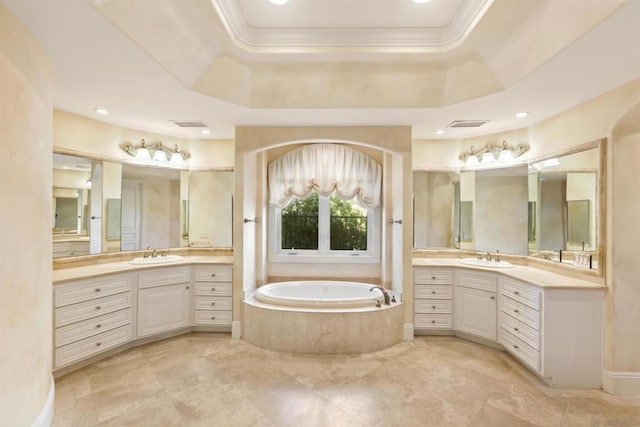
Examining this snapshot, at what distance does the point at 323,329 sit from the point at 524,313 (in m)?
1.83

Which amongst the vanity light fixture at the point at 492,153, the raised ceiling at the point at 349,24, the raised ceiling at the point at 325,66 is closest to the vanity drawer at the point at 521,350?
the vanity light fixture at the point at 492,153

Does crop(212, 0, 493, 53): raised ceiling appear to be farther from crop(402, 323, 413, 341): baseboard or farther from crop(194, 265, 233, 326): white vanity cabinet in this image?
crop(402, 323, 413, 341): baseboard

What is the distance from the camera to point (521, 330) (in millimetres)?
2697

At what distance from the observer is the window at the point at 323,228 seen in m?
4.18

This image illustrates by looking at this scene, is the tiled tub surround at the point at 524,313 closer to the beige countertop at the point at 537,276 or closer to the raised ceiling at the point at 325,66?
the beige countertop at the point at 537,276

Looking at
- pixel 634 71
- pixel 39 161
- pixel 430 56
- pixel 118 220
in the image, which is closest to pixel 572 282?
pixel 634 71

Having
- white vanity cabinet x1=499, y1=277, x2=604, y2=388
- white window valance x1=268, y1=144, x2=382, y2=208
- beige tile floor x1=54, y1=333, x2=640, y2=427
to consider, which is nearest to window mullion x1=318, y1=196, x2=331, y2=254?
white window valance x1=268, y1=144, x2=382, y2=208

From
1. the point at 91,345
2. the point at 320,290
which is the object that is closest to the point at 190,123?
the point at 91,345

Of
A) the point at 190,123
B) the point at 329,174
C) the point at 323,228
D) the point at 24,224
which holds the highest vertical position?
the point at 190,123

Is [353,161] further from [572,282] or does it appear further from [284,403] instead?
[284,403]

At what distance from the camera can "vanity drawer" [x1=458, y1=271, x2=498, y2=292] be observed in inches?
121

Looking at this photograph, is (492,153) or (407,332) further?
(492,153)

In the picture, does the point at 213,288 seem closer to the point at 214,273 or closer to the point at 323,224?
the point at 214,273

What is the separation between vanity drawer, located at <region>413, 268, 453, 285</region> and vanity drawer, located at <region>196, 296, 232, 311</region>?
7.04 feet
